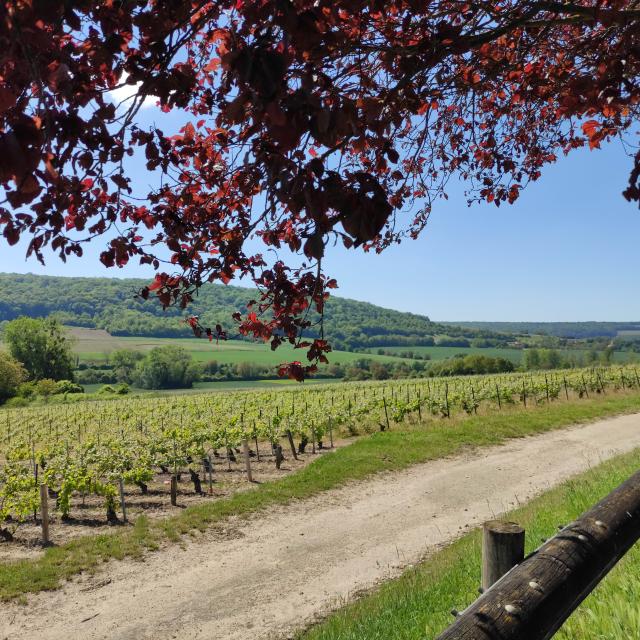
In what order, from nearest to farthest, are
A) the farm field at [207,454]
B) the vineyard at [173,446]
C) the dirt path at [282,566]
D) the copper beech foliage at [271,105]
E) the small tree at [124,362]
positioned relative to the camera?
the copper beech foliage at [271,105] < the dirt path at [282,566] < the farm field at [207,454] < the vineyard at [173,446] < the small tree at [124,362]

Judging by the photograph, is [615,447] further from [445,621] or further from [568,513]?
[445,621]

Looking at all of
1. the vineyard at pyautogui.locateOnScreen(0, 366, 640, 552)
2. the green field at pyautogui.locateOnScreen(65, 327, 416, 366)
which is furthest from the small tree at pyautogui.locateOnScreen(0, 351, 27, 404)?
the green field at pyautogui.locateOnScreen(65, 327, 416, 366)

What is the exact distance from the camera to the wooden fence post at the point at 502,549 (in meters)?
2.38

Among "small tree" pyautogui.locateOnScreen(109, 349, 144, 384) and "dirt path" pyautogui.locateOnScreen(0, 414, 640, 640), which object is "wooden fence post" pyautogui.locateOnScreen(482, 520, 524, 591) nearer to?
"dirt path" pyautogui.locateOnScreen(0, 414, 640, 640)

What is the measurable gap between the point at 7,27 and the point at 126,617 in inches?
284

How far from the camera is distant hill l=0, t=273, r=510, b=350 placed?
4931 inches

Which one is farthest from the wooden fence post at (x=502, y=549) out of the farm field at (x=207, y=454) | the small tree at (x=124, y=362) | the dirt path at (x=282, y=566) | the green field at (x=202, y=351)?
the small tree at (x=124, y=362)

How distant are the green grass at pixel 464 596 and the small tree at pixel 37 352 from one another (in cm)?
8279

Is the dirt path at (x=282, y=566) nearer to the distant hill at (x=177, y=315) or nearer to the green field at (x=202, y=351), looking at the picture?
the green field at (x=202, y=351)

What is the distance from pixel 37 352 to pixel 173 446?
75.1m

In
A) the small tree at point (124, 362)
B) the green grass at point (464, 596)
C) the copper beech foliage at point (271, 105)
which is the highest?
the copper beech foliage at point (271, 105)

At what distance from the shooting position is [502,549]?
7.83 ft

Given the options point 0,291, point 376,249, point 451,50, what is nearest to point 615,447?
point 376,249

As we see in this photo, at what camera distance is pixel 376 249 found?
16.8ft
